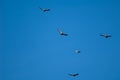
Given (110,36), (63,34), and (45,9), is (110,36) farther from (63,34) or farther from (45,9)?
(45,9)

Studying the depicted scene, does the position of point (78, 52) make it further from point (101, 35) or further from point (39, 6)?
point (39, 6)

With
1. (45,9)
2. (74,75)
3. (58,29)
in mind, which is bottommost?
(74,75)

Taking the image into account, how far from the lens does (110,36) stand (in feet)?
11.3

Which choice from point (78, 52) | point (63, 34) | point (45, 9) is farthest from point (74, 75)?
point (45, 9)

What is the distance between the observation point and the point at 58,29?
340 centimetres

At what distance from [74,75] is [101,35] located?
68 centimetres

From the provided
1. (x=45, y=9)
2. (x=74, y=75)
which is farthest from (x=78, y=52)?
(x=45, y=9)

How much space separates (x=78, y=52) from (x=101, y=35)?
0.40m

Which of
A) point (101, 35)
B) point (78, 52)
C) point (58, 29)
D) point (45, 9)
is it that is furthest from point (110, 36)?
point (45, 9)

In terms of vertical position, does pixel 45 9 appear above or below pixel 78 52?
above

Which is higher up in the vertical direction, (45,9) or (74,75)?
(45,9)

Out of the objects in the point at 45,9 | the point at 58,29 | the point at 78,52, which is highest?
the point at 45,9

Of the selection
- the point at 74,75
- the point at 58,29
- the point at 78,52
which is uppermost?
the point at 58,29

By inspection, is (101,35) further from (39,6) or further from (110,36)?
(39,6)
